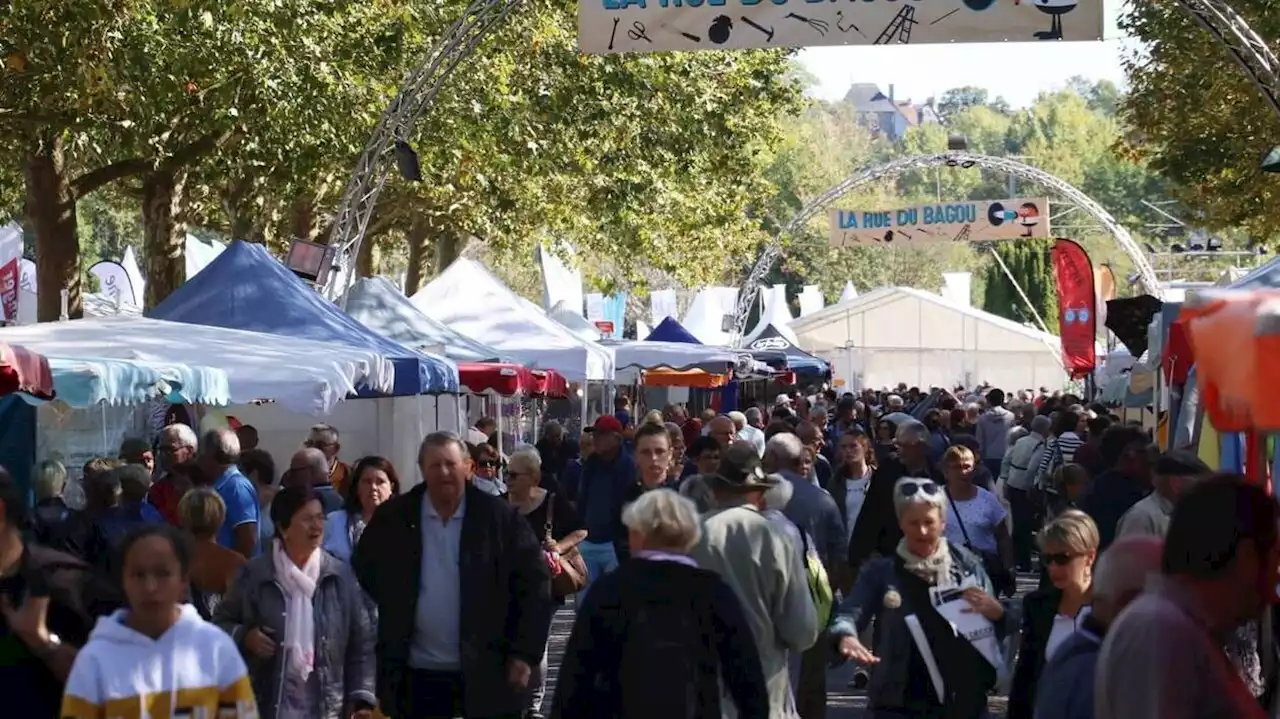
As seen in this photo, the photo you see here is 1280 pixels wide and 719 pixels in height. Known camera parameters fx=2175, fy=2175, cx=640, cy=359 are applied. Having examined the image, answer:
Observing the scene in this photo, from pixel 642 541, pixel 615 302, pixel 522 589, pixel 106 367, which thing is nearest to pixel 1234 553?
pixel 642 541

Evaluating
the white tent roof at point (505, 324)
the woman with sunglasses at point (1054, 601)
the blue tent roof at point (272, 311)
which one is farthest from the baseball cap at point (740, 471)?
the white tent roof at point (505, 324)

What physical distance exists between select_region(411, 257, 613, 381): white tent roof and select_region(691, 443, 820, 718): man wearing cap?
49.6 feet

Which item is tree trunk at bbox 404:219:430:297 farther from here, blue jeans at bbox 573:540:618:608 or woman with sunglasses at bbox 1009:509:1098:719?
woman with sunglasses at bbox 1009:509:1098:719

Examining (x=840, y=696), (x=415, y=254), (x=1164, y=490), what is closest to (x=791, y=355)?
(x=415, y=254)

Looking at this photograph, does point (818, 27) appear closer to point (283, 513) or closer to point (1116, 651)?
point (283, 513)

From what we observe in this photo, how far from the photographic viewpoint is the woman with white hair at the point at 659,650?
6344 millimetres

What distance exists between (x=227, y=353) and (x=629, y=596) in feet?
24.5

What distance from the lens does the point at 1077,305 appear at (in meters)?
32.3

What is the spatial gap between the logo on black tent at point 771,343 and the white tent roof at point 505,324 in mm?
22854

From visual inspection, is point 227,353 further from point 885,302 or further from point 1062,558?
point 885,302

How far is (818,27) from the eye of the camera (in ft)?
61.6

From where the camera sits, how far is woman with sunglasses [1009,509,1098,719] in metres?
6.79

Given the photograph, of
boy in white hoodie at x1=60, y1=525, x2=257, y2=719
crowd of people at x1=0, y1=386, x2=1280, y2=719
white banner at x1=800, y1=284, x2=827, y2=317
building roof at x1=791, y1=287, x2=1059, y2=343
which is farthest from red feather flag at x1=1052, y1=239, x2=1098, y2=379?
white banner at x1=800, y1=284, x2=827, y2=317

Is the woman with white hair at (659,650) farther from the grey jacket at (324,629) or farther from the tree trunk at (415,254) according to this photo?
the tree trunk at (415,254)
